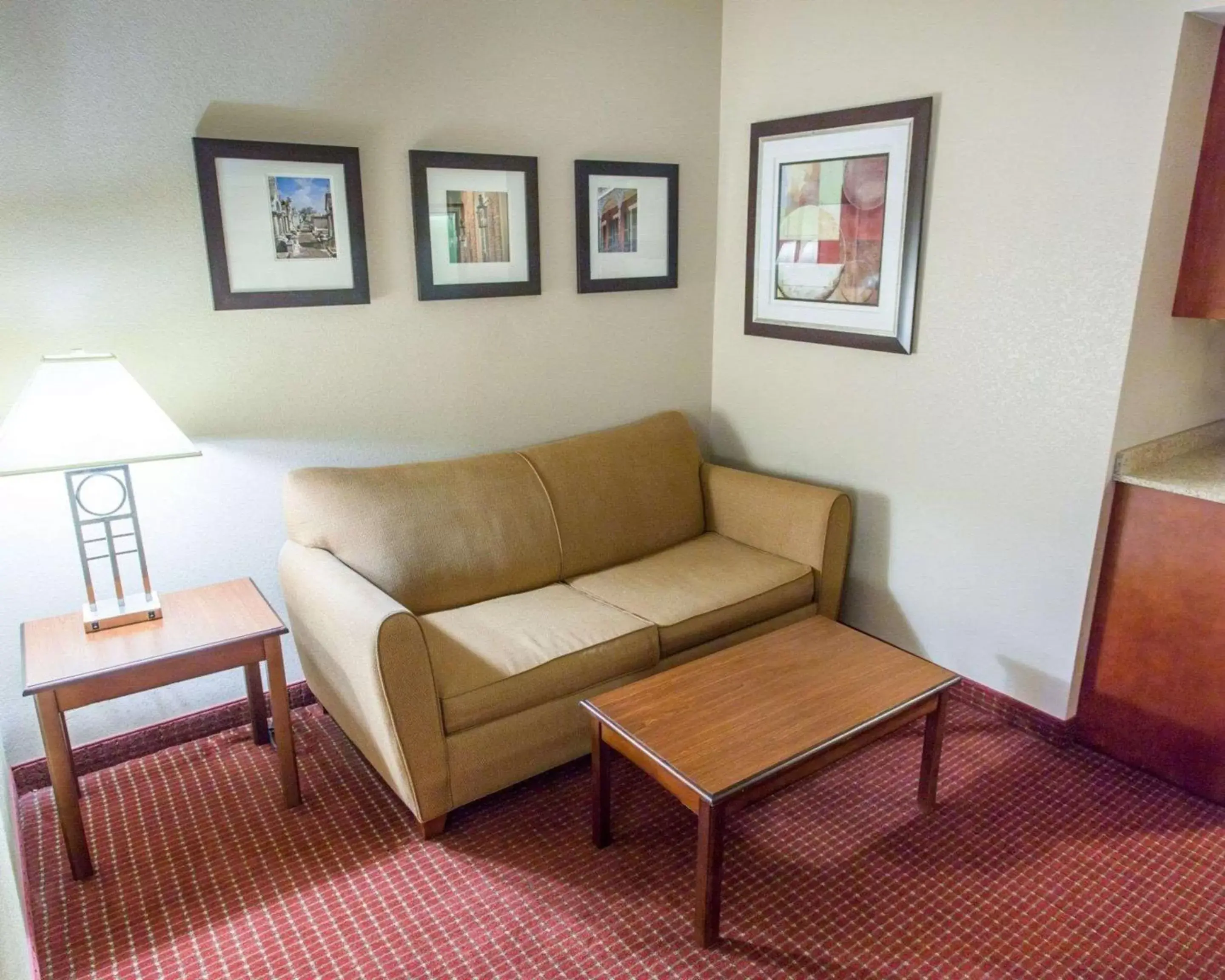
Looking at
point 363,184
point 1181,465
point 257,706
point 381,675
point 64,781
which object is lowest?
point 257,706

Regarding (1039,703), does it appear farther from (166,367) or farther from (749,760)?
(166,367)

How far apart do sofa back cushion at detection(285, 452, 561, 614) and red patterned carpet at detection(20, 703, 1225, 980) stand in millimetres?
577

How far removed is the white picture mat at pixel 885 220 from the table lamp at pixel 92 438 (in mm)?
2015

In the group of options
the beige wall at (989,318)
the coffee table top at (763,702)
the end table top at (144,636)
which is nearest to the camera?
the coffee table top at (763,702)

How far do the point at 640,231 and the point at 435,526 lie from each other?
1.36 meters

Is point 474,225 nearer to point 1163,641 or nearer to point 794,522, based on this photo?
point 794,522

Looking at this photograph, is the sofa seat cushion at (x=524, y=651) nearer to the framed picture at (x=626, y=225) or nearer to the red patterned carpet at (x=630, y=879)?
the red patterned carpet at (x=630, y=879)

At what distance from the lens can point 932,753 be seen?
7.14ft

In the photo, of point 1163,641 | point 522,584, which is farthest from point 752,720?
point 1163,641

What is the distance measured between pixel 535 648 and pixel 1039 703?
1549 millimetres

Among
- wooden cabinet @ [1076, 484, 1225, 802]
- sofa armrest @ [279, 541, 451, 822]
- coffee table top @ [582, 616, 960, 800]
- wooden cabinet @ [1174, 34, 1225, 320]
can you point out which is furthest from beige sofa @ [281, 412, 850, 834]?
wooden cabinet @ [1174, 34, 1225, 320]

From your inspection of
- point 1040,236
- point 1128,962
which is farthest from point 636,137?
point 1128,962

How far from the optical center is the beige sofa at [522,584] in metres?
2.07

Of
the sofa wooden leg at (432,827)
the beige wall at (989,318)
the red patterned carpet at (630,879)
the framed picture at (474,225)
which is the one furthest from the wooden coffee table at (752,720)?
the framed picture at (474,225)
